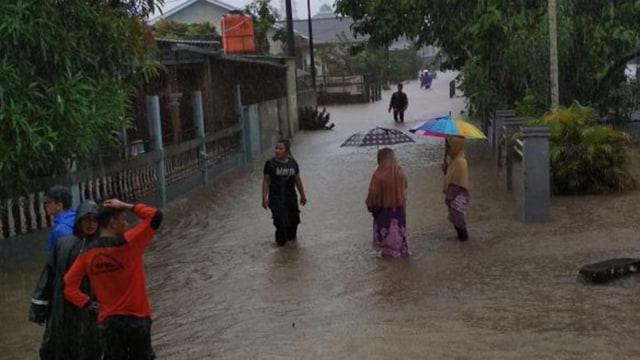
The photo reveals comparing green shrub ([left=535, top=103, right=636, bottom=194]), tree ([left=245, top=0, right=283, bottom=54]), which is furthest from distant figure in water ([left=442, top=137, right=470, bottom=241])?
tree ([left=245, top=0, right=283, bottom=54])

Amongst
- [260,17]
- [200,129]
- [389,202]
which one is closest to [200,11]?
[260,17]

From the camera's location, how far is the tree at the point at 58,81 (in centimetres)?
888

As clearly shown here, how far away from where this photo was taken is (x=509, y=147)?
1403 centimetres

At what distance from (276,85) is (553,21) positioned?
1343cm

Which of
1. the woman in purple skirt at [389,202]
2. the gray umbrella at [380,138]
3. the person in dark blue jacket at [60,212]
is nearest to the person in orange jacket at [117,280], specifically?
the person in dark blue jacket at [60,212]

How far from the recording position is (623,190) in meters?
13.3

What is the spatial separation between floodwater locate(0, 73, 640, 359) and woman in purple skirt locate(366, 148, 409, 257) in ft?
0.74

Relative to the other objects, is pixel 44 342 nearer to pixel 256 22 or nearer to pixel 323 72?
pixel 256 22

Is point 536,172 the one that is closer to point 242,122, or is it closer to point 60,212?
point 60,212

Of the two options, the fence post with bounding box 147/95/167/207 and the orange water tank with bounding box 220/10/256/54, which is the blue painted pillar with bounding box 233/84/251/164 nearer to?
the orange water tank with bounding box 220/10/256/54

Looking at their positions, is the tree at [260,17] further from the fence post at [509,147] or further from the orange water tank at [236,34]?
the fence post at [509,147]

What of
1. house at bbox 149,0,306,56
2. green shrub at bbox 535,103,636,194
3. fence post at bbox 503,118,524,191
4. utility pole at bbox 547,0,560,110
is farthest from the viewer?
house at bbox 149,0,306,56

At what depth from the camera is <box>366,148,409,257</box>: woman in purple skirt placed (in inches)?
381

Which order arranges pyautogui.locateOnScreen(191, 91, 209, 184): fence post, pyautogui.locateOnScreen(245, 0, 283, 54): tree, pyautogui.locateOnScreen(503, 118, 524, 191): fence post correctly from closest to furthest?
pyautogui.locateOnScreen(503, 118, 524, 191): fence post < pyautogui.locateOnScreen(191, 91, 209, 184): fence post < pyautogui.locateOnScreen(245, 0, 283, 54): tree
